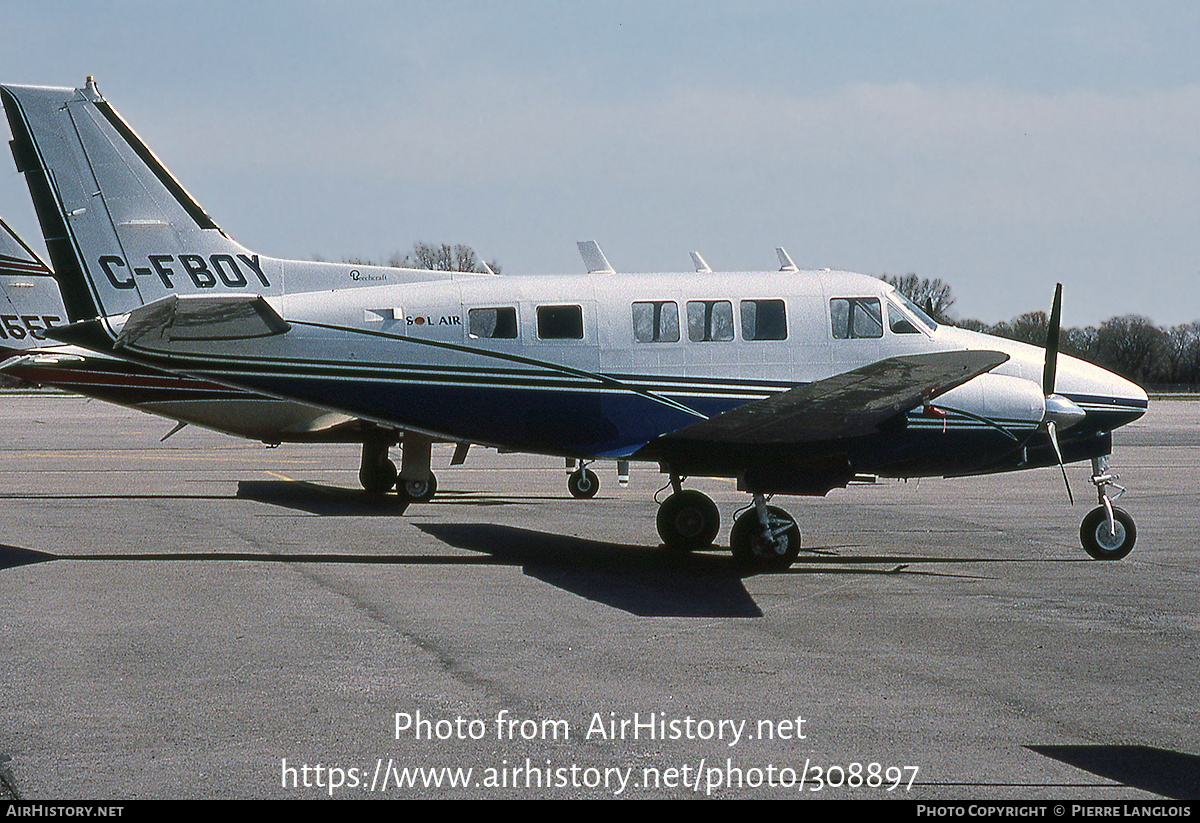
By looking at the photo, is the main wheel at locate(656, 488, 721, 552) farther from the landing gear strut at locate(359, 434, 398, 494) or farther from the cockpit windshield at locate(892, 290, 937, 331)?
the landing gear strut at locate(359, 434, 398, 494)

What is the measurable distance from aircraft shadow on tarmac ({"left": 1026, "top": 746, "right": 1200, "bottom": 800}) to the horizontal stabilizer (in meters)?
9.70

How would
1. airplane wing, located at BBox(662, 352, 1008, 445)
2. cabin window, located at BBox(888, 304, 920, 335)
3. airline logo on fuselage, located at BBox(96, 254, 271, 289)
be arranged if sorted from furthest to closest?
airline logo on fuselage, located at BBox(96, 254, 271, 289), cabin window, located at BBox(888, 304, 920, 335), airplane wing, located at BBox(662, 352, 1008, 445)

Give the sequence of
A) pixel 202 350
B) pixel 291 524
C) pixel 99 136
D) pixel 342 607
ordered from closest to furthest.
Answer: pixel 342 607
pixel 202 350
pixel 99 136
pixel 291 524

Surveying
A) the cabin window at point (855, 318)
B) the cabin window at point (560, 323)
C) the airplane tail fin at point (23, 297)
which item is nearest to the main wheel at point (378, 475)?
the cabin window at point (560, 323)

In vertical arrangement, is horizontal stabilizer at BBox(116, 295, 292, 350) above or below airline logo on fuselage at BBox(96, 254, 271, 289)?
below

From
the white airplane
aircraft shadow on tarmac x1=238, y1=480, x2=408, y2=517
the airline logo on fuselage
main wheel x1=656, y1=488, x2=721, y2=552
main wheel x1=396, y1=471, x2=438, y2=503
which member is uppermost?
the airline logo on fuselage

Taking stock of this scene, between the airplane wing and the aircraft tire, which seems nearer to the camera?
the airplane wing

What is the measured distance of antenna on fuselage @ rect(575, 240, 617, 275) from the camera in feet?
49.7

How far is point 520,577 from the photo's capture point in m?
12.4

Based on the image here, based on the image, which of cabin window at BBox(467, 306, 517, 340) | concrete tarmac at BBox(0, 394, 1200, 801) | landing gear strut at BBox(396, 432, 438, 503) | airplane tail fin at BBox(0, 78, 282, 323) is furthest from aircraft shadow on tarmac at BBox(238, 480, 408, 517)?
cabin window at BBox(467, 306, 517, 340)

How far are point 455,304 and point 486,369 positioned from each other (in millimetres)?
867

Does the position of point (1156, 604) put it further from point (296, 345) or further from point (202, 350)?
point (202, 350)

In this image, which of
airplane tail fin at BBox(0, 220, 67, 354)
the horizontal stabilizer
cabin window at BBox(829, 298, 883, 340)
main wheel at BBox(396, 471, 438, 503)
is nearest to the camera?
the horizontal stabilizer

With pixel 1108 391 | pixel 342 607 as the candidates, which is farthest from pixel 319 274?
pixel 1108 391
